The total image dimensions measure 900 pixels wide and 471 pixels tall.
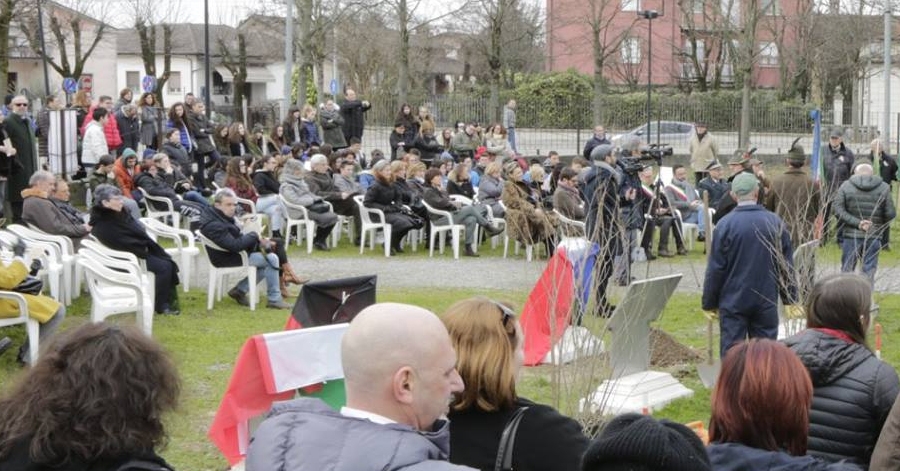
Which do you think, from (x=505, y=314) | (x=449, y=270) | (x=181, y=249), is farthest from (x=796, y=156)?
(x=505, y=314)

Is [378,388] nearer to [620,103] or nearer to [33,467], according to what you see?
[33,467]

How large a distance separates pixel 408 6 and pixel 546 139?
6.19 meters

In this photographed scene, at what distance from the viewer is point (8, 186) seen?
16734mm

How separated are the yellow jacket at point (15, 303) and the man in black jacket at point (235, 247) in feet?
12.6

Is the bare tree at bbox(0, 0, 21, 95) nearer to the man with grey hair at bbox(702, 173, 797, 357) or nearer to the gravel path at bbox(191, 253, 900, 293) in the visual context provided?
the gravel path at bbox(191, 253, 900, 293)

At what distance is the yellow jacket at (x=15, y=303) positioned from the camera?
9.26 meters

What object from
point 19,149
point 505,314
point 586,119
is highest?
point 586,119

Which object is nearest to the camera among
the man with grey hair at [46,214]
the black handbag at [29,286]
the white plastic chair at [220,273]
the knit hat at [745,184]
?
the knit hat at [745,184]

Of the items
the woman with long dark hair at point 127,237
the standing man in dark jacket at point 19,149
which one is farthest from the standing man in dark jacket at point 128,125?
the woman with long dark hair at point 127,237

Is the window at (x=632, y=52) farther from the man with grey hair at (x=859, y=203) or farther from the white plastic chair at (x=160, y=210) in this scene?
the man with grey hair at (x=859, y=203)

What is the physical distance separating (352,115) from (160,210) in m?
10.6

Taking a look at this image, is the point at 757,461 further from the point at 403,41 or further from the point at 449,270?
the point at 403,41

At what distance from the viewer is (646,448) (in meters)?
2.79

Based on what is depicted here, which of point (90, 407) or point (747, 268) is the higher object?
point (90, 407)
